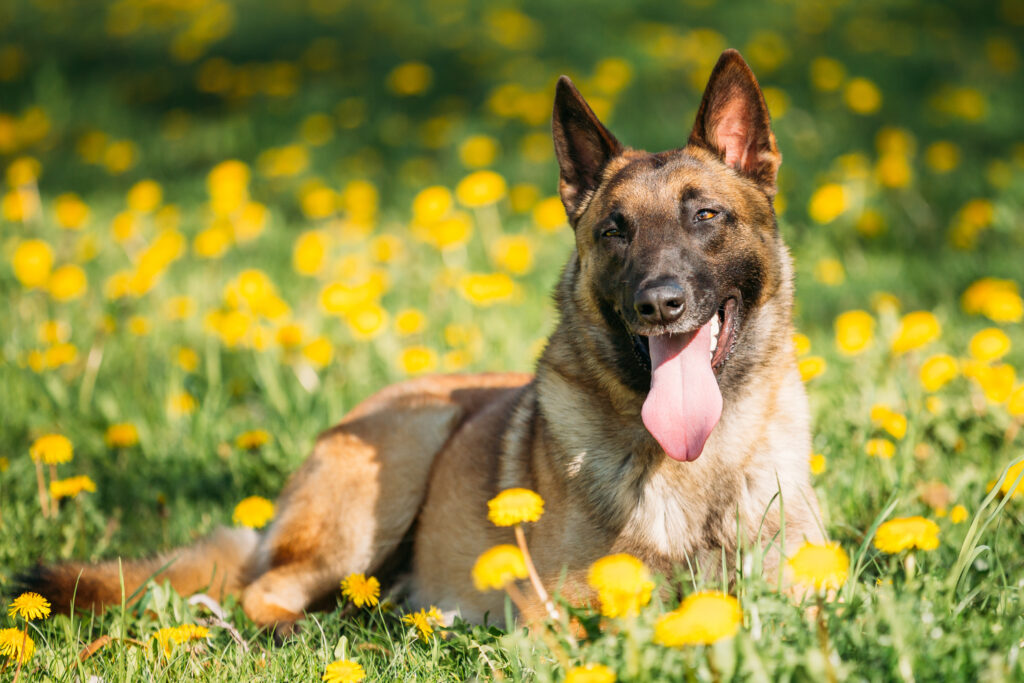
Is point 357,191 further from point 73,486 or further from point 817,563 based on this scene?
point 817,563

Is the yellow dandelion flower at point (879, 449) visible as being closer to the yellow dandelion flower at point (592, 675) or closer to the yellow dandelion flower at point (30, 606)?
the yellow dandelion flower at point (592, 675)

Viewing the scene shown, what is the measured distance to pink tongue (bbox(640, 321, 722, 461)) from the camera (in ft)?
8.78

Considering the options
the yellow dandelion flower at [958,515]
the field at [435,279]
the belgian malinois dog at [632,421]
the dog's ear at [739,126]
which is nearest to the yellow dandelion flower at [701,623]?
the field at [435,279]

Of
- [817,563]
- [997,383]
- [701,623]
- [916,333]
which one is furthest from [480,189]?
[701,623]

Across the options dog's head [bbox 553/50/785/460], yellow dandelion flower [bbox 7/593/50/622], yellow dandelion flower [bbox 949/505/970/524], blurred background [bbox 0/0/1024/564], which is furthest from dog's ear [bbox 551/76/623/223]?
yellow dandelion flower [bbox 7/593/50/622]

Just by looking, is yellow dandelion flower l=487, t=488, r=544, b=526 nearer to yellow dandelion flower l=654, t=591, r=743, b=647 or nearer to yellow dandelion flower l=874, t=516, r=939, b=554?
yellow dandelion flower l=654, t=591, r=743, b=647

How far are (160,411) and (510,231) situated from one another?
311 centimetres

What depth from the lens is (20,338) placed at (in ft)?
17.1

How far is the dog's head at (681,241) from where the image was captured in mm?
2686

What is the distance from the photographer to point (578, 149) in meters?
3.28

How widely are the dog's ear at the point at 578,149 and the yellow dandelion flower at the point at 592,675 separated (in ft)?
5.88

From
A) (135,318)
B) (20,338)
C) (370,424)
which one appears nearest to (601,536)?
(370,424)

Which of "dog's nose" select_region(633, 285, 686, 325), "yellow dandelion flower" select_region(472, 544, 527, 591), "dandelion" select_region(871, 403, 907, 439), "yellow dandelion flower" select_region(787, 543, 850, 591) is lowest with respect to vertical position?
"dandelion" select_region(871, 403, 907, 439)

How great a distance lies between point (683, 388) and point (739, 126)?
98cm
